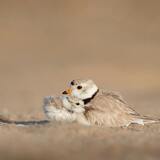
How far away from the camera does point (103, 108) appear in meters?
9.62

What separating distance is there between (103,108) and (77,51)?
59.5 ft

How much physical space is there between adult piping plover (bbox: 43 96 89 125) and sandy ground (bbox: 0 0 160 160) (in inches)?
15.2

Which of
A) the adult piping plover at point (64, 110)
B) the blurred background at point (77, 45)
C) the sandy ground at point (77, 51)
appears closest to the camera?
the adult piping plover at point (64, 110)

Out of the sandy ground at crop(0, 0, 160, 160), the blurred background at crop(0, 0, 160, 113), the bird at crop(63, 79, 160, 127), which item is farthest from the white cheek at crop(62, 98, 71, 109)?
the blurred background at crop(0, 0, 160, 113)

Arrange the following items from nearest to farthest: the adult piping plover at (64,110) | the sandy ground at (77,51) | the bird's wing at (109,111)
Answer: the adult piping plover at (64,110)
the bird's wing at (109,111)
the sandy ground at (77,51)

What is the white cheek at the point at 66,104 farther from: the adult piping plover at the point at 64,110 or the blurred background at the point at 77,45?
the blurred background at the point at 77,45

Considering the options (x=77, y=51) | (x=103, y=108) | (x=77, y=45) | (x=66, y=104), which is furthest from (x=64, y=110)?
(x=77, y=45)

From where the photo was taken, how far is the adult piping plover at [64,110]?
9.29 metres

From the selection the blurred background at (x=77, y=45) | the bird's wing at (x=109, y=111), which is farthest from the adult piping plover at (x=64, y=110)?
the blurred background at (x=77, y=45)

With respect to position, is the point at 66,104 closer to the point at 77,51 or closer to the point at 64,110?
the point at 64,110

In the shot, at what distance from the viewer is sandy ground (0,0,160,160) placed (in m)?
18.7

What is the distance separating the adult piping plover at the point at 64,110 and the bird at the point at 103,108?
98 millimetres

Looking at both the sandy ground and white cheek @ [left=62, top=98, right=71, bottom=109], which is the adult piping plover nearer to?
white cheek @ [left=62, top=98, right=71, bottom=109]

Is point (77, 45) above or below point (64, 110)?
below
